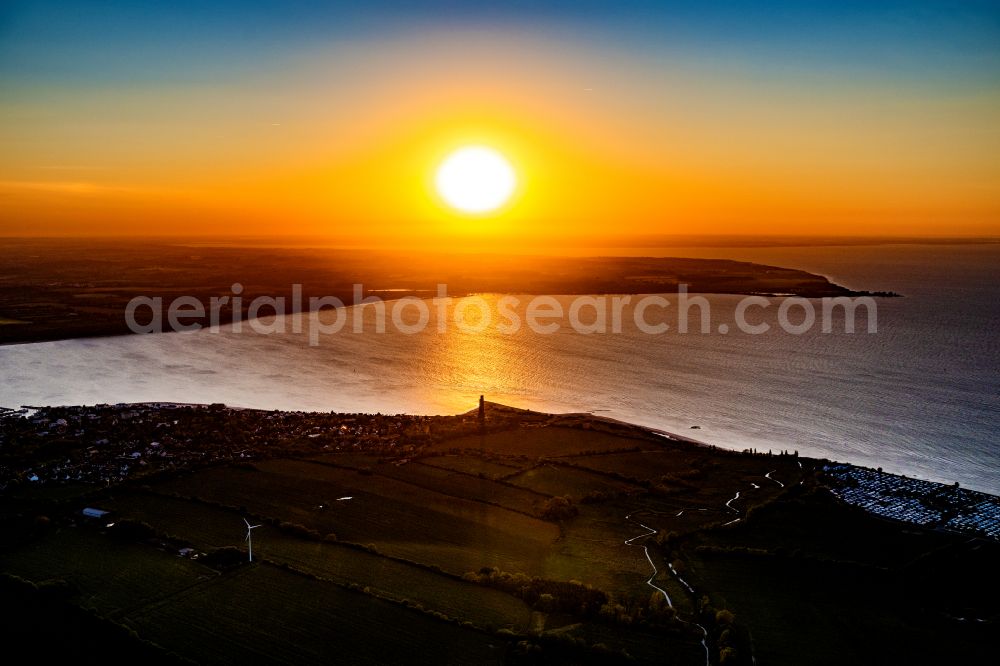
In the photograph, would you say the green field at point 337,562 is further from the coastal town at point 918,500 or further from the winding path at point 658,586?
the coastal town at point 918,500

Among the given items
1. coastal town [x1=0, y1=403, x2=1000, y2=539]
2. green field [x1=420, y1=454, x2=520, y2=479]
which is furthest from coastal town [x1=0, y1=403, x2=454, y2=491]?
green field [x1=420, y1=454, x2=520, y2=479]

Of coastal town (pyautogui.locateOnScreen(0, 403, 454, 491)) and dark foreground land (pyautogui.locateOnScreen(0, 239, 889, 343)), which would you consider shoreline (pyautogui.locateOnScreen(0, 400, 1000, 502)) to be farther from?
dark foreground land (pyautogui.locateOnScreen(0, 239, 889, 343))

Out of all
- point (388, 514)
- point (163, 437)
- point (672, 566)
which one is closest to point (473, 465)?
point (388, 514)

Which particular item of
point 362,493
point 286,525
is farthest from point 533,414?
point 286,525

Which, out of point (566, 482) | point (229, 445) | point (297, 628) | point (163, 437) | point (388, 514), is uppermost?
point (163, 437)

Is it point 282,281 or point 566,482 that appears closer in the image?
point 566,482

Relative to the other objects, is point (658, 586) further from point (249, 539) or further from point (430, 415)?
point (430, 415)

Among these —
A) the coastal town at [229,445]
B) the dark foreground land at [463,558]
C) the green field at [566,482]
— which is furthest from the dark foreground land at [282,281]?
the green field at [566,482]
